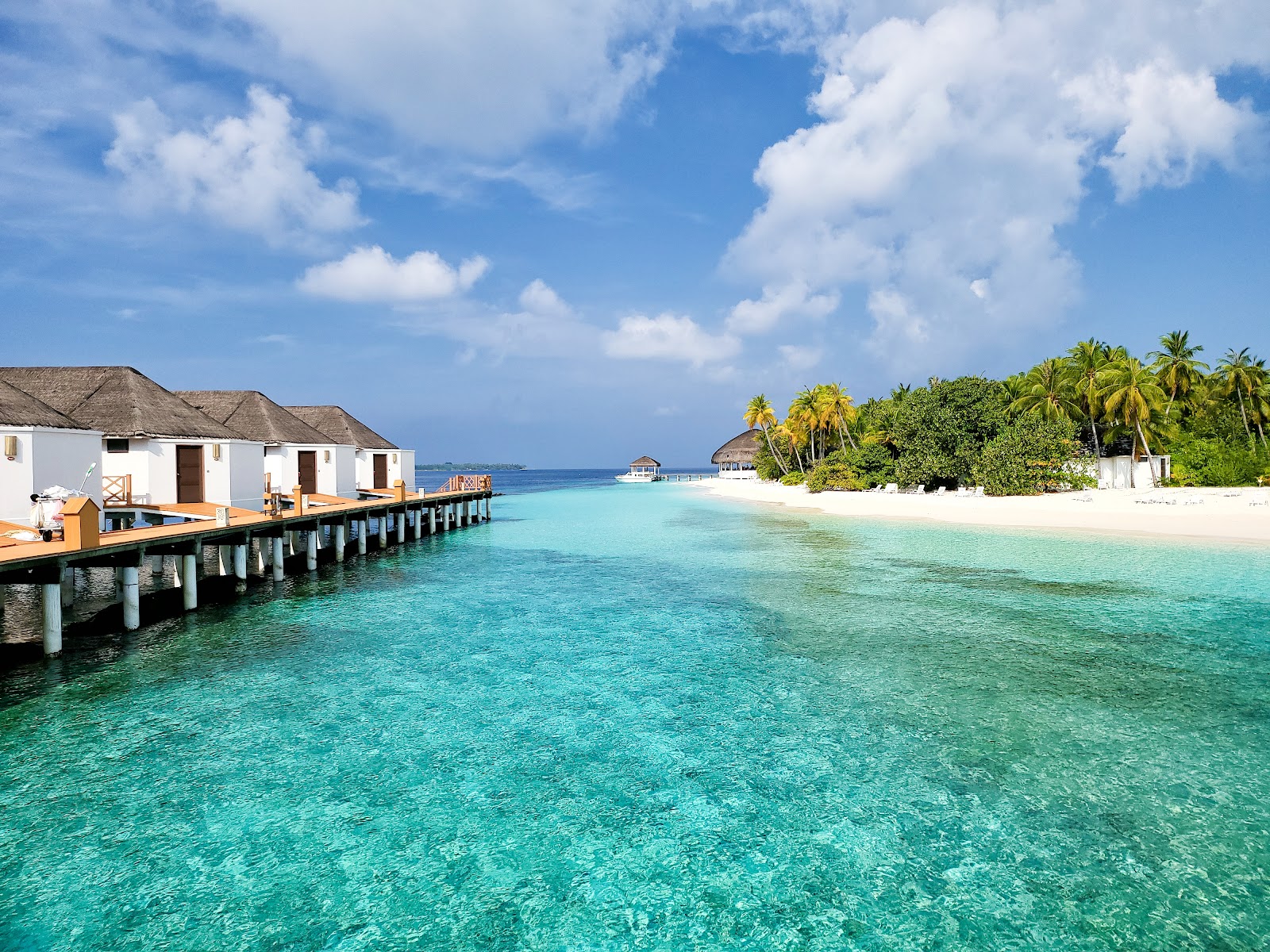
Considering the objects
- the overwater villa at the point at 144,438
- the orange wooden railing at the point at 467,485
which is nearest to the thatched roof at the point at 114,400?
the overwater villa at the point at 144,438

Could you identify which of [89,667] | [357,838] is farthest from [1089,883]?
[89,667]

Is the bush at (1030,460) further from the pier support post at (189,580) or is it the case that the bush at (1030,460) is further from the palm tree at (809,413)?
the pier support post at (189,580)

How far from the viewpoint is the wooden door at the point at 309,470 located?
29312 millimetres

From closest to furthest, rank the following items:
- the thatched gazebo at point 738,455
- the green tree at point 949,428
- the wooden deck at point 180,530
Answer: the wooden deck at point 180,530 < the green tree at point 949,428 < the thatched gazebo at point 738,455

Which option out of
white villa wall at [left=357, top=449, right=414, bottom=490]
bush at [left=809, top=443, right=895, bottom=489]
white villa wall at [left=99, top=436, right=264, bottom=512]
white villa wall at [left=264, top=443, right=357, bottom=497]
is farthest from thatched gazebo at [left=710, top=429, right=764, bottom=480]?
white villa wall at [left=99, top=436, right=264, bottom=512]

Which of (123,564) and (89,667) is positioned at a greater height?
(123,564)

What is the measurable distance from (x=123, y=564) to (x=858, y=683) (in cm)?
1399

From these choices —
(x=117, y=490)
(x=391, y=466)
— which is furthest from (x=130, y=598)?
(x=391, y=466)

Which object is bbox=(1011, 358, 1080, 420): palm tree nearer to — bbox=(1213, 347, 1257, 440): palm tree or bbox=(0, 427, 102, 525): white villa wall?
bbox=(1213, 347, 1257, 440): palm tree

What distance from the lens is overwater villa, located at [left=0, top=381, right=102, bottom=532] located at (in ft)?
51.1

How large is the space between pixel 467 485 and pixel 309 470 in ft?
40.2

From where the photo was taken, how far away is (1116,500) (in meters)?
36.2

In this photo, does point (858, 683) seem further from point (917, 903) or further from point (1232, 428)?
point (1232, 428)

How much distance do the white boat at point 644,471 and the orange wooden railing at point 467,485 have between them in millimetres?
61291
